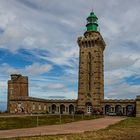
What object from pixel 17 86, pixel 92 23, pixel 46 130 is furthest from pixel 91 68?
pixel 46 130

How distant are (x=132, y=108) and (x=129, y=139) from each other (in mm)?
60752

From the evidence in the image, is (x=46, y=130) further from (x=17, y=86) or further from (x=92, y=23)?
(x=92, y=23)

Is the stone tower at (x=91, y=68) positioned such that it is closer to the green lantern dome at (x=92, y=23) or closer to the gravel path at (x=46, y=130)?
the green lantern dome at (x=92, y=23)

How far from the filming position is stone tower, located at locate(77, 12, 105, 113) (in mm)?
75875

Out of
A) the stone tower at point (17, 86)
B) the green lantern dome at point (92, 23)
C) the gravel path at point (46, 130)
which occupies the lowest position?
the gravel path at point (46, 130)

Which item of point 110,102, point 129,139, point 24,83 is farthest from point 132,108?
point 129,139

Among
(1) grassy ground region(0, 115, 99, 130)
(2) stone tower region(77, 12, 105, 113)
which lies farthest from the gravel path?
(2) stone tower region(77, 12, 105, 113)

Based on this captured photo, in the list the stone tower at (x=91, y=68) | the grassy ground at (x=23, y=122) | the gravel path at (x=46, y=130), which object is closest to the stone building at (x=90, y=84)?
the stone tower at (x=91, y=68)

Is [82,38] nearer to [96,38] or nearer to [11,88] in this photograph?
[96,38]

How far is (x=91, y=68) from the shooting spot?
77125 millimetres

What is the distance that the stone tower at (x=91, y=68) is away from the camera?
249 ft

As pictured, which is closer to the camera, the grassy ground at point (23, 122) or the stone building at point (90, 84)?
the grassy ground at point (23, 122)

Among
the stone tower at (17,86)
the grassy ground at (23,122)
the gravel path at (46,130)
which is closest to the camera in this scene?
the gravel path at (46,130)

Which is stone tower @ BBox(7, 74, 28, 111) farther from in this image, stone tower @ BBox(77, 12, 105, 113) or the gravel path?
the gravel path
